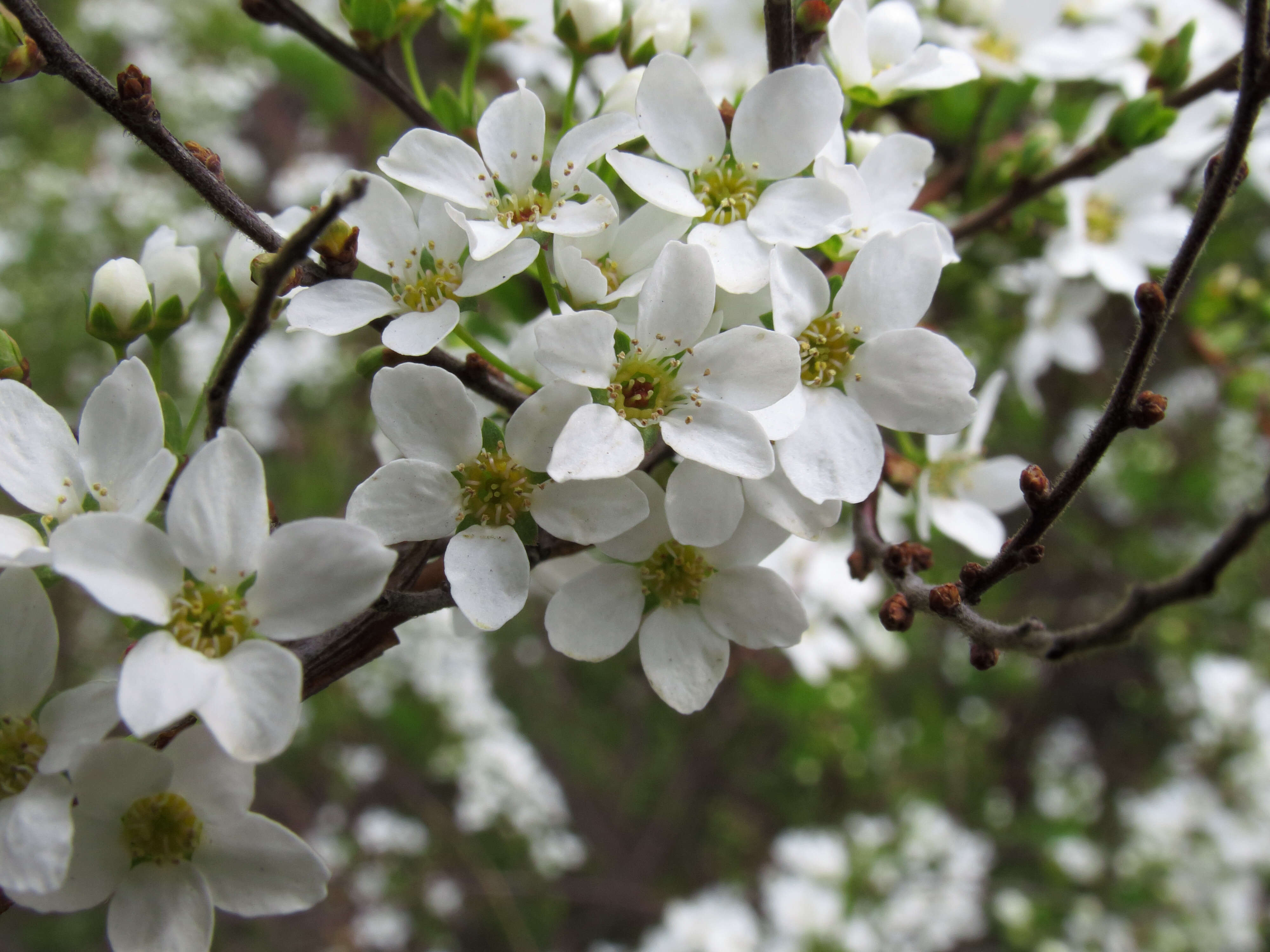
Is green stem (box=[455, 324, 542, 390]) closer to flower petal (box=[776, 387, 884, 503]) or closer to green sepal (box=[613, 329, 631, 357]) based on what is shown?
green sepal (box=[613, 329, 631, 357])

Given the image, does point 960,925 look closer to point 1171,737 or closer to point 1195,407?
point 1171,737

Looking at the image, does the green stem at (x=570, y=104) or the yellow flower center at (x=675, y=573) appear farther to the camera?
the green stem at (x=570, y=104)

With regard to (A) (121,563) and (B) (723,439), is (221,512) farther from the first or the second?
(B) (723,439)

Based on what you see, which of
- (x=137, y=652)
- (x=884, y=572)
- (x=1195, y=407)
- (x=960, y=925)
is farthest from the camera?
(x=1195, y=407)

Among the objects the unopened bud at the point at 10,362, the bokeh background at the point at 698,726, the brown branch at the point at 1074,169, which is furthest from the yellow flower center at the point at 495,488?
the bokeh background at the point at 698,726

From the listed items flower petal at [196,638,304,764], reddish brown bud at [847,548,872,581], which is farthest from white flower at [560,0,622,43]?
flower petal at [196,638,304,764]

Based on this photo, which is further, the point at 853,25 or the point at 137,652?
the point at 853,25

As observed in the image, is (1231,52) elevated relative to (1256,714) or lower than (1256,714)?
elevated

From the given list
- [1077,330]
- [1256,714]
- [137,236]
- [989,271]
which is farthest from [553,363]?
[1256,714]

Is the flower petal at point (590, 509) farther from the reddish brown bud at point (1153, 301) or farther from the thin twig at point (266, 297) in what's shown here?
the reddish brown bud at point (1153, 301)
